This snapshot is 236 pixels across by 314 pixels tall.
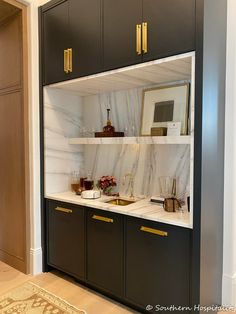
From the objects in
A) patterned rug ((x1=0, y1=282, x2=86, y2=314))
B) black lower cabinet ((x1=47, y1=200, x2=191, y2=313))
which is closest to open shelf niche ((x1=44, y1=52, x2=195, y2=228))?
black lower cabinet ((x1=47, y1=200, x2=191, y2=313))

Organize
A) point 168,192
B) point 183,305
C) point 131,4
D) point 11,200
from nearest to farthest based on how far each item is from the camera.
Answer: point 183,305, point 131,4, point 168,192, point 11,200

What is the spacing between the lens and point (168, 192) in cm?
237

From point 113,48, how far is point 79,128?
116 cm

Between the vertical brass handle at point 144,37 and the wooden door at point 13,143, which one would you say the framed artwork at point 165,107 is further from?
the wooden door at point 13,143

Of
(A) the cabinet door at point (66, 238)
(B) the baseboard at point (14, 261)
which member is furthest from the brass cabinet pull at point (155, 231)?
(B) the baseboard at point (14, 261)

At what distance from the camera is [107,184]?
276cm

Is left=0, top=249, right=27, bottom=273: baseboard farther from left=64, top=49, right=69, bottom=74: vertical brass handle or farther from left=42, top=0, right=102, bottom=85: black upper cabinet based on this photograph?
left=64, top=49, right=69, bottom=74: vertical brass handle

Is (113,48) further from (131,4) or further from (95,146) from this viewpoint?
(95,146)

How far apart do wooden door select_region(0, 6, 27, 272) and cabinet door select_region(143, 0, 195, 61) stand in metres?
1.42

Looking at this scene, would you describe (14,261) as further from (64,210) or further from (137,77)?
(137,77)

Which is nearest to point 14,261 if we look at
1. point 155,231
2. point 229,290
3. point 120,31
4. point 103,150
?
point 103,150

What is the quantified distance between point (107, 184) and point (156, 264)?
1010 mm

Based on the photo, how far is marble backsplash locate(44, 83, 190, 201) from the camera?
8.27ft

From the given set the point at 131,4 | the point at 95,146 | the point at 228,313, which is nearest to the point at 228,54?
the point at 131,4
